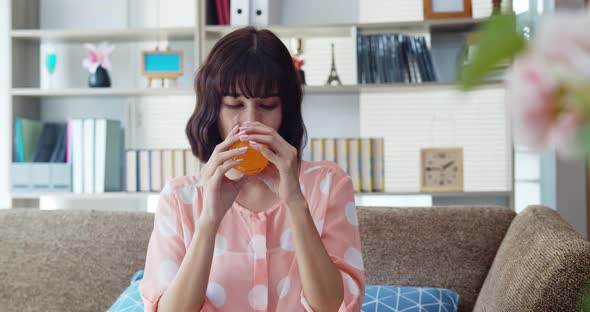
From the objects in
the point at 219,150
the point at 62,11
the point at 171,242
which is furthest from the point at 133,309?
the point at 62,11

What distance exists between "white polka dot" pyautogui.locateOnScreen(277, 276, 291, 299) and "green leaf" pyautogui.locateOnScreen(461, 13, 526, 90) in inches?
59.3

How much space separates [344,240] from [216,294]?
0.96ft

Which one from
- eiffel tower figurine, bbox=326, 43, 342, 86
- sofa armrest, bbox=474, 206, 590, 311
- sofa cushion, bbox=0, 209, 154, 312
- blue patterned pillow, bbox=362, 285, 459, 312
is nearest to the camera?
sofa armrest, bbox=474, 206, 590, 311

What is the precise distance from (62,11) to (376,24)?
1.59 metres

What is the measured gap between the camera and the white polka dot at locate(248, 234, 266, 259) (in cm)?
165

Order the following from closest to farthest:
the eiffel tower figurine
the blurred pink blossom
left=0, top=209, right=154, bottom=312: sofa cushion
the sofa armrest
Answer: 1. the blurred pink blossom
2. the sofa armrest
3. left=0, top=209, right=154, bottom=312: sofa cushion
4. the eiffel tower figurine

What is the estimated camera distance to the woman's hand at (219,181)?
1402mm

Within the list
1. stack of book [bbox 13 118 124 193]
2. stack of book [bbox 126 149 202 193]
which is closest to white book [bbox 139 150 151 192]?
stack of book [bbox 126 149 202 193]

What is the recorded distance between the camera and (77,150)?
3615 millimetres

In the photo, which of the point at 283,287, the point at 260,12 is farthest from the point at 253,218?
the point at 260,12

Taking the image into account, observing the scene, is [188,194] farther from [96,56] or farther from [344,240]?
[96,56]

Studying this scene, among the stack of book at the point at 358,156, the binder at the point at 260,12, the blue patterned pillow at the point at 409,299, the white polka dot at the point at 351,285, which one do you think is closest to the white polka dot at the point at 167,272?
the white polka dot at the point at 351,285

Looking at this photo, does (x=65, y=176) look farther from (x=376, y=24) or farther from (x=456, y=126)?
(x=456, y=126)

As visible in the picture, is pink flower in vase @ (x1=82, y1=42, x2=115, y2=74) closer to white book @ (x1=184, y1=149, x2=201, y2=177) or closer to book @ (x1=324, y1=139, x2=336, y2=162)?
white book @ (x1=184, y1=149, x2=201, y2=177)
